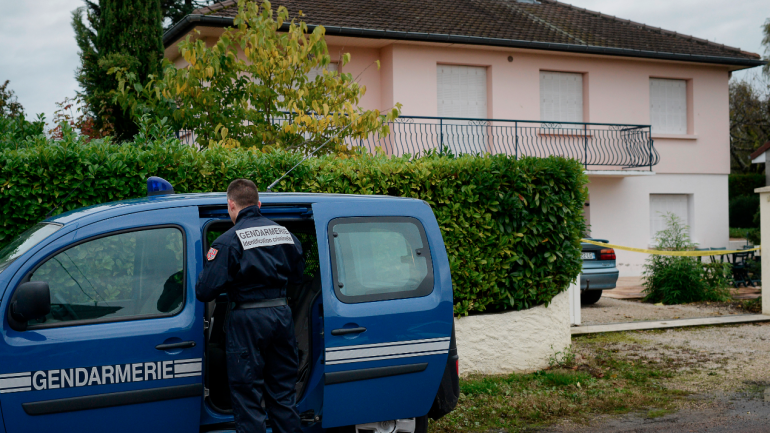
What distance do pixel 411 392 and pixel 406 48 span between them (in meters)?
13.5

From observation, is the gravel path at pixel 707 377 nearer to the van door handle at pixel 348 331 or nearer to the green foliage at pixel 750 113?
the van door handle at pixel 348 331

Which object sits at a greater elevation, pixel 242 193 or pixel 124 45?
pixel 124 45

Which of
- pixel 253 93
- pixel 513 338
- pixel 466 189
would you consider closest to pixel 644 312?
pixel 513 338

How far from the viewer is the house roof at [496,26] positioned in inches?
629

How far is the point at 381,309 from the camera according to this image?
413 centimetres

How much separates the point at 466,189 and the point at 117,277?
392 centimetres

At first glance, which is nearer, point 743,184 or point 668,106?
point 668,106

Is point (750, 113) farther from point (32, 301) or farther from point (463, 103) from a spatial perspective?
point (32, 301)

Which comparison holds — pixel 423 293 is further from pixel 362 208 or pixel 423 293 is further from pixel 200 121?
pixel 200 121

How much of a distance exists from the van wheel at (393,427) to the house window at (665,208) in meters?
17.0

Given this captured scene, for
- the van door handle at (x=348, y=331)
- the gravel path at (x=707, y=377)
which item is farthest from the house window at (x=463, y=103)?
the van door handle at (x=348, y=331)

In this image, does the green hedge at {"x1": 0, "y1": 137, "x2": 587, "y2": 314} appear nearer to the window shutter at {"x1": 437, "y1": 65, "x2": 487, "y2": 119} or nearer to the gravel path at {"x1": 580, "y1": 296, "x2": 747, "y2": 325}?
the gravel path at {"x1": 580, "y1": 296, "x2": 747, "y2": 325}

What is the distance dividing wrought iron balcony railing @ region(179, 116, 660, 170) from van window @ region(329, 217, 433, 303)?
36.1 feet

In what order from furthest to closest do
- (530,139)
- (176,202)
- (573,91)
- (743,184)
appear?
(743,184) < (573,91) < (530,139) < (176,202)
